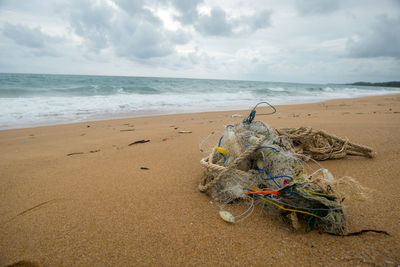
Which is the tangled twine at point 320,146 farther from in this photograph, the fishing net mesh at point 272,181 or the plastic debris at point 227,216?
the plastic debris at point 227,216

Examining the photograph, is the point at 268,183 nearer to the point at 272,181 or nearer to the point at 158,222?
the point at 272,181

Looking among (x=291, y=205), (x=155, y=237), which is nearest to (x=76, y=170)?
(x=155, y=237)

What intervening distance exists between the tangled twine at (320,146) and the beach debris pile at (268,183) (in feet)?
1.49

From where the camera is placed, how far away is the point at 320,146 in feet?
7.39

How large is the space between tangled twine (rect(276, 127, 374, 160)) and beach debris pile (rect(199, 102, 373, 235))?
45cm

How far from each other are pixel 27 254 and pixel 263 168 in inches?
62.6

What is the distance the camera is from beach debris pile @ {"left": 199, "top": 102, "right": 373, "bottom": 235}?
1.16m

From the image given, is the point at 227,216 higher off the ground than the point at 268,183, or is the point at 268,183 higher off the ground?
the point at 268,183

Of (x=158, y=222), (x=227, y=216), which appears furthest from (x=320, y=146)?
(x=158, y=222)

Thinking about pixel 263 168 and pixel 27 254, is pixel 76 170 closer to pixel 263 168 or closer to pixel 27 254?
pixel 27 254

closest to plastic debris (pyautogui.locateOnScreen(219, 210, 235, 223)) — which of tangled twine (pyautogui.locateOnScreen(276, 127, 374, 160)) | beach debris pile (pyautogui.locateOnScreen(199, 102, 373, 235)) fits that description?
beach debris pile (pyautogui.locateOnScreen(199, 102, 373, 235))

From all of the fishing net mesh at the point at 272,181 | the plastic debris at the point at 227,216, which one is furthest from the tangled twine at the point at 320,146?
the plastic debris at the point at 227,216

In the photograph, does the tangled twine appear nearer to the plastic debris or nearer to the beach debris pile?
the beach debris pile

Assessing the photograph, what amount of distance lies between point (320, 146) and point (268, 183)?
1.18 m
